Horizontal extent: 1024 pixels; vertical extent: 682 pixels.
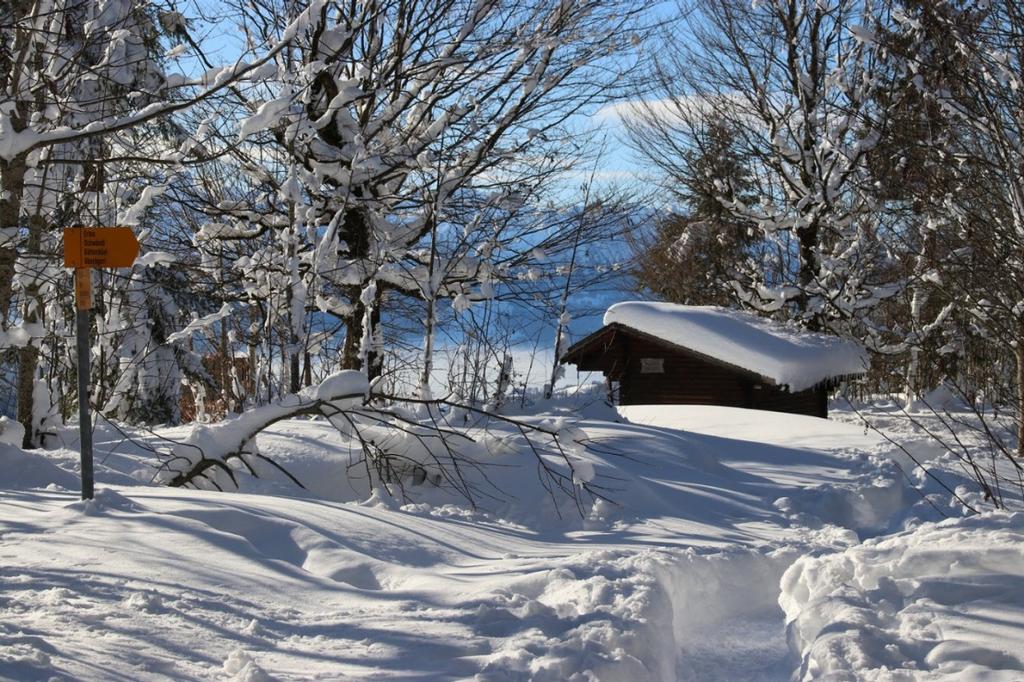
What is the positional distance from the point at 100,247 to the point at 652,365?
18087 millimetres

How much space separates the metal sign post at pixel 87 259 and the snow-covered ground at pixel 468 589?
304mm

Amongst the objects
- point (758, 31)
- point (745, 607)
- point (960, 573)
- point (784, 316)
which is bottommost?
point (745, 607)

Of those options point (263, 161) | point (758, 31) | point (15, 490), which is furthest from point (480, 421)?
point (758, 31)

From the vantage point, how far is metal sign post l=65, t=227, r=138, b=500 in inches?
222

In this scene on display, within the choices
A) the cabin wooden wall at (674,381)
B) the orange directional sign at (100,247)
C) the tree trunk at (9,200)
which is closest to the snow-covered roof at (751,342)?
the cabin wooden wall at (674,381)

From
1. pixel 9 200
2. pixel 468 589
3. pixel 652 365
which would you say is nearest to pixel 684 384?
pixel 652 365

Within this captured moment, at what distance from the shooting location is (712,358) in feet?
67.5

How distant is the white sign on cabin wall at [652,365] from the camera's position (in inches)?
903

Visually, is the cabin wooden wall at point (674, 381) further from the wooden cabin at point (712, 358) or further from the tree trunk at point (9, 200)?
the tree trunk at point (9, 200)

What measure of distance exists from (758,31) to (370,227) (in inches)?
531

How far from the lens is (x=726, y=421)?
15.5 metres

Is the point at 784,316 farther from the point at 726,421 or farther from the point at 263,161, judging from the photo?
the point at 263,161

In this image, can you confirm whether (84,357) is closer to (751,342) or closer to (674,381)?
(751,342)

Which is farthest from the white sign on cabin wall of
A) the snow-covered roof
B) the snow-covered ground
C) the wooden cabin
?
the snow-covered ground
